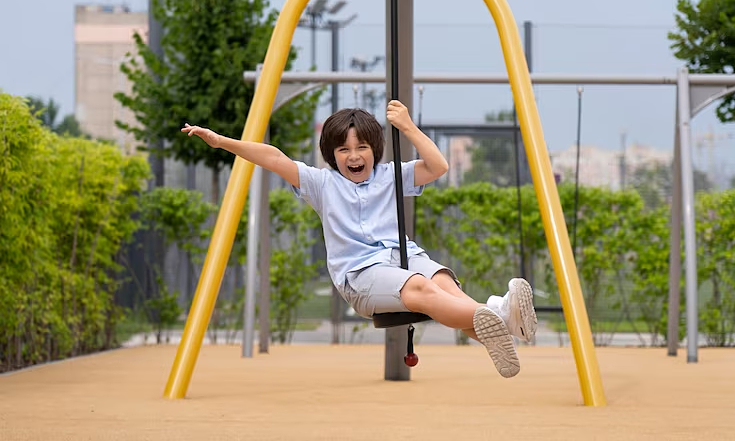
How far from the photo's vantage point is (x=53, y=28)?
9.62 meters

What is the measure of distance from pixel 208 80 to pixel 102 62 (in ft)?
7.26

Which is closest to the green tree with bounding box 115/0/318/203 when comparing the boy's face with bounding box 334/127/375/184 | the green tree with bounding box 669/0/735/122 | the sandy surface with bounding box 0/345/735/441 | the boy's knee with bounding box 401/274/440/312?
the sandy surface with bounding box 0/345/735/441

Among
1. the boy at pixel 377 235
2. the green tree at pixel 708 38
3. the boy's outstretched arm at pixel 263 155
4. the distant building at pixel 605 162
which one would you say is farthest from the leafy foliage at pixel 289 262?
the boy's outstretched arm at pixel 263 155

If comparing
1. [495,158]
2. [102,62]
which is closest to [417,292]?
[495,158]

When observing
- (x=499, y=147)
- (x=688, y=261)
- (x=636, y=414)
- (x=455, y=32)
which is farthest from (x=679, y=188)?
(x=636, y=414)

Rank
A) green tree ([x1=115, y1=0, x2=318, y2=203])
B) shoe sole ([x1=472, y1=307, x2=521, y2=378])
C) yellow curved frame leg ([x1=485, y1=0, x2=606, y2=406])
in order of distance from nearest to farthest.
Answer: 1. shoe sole ([x1=472, y1=307, x2=521, y2=378])
2. yellow curved frame leg ([x1=485, y1=0, x2=606, y2=406])
3. green tree ([x1=115, y1=0, x2=318, y2=203])

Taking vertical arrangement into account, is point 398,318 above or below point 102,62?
below

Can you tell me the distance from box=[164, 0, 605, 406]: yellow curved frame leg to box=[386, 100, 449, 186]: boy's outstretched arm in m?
1.10

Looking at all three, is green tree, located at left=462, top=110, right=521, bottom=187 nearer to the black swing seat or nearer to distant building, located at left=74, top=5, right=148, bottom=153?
Answer: distant building, located at left=74, top=5, right=148, bottom=153

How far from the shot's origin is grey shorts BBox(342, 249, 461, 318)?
310 cm

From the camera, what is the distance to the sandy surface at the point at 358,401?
3424mm

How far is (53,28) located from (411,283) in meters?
7.45

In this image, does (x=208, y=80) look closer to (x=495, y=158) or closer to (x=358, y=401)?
(x=495, y=158)

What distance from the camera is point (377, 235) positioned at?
341cm
